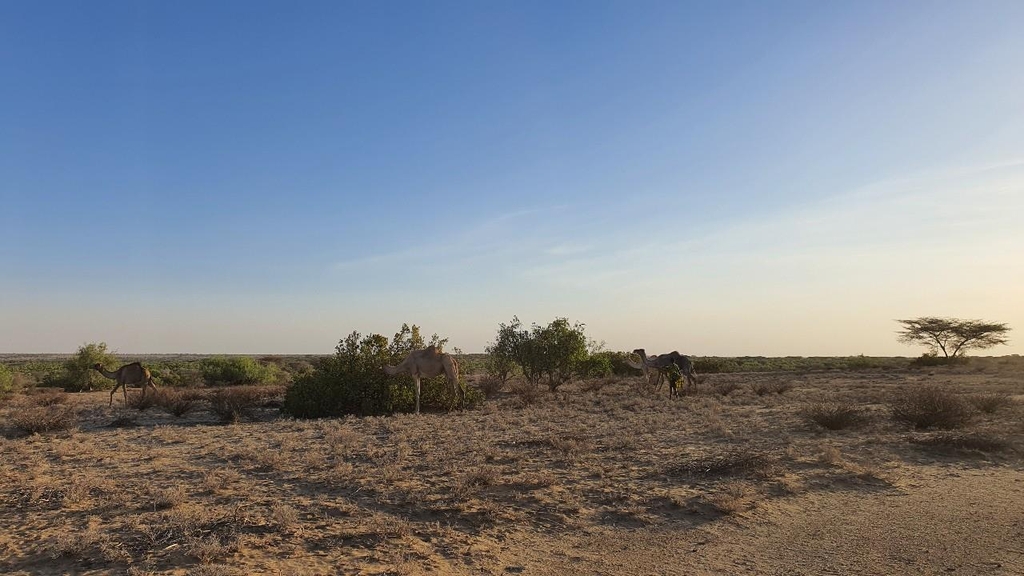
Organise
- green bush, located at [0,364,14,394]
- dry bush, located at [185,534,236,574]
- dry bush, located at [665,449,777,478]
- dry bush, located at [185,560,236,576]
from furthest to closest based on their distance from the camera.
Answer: green bush, located at [0,364,14,394] < dry bush, located at [665,449,777,478] < dry bush, located at [185,534,236,574] < dry bush, located at [185,560,236,576]

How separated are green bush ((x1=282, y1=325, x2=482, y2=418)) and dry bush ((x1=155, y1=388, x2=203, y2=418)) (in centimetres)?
272

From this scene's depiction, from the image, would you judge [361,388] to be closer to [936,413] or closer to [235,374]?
[936,413]

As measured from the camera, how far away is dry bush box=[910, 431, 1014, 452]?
10695 mm

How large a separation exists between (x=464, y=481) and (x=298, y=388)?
408 inches

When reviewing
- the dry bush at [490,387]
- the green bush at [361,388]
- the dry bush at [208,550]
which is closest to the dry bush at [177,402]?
the green bush at [361,388]

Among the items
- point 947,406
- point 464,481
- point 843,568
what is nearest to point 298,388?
point 464,481

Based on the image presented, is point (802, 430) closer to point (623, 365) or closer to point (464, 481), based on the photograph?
point (464, 481)

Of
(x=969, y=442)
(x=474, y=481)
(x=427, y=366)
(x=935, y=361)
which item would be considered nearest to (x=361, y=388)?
(x=427, y=366)

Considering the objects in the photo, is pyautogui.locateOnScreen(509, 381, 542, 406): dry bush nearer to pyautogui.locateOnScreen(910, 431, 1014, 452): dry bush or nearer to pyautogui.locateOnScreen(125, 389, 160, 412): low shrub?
pyautogui.locateOnScreen(910, 431, 1014, 452): dry bush

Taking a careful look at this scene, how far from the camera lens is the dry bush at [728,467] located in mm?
8789

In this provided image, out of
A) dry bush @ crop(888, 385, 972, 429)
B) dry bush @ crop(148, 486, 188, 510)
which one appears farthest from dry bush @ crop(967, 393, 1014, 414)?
dry bush @ crop(148, 486, 188, 510)

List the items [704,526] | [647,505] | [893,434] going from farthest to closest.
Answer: [893,434]
[647,505]
[704,526]

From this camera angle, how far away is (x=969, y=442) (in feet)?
35.4

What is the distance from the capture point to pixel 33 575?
5027mm
